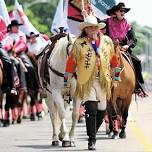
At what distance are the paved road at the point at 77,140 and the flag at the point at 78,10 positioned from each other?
2.20 metres

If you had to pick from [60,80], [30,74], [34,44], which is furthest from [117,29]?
[30,74]

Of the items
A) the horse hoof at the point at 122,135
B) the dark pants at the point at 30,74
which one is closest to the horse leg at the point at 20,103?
the dark pants at the point at 30,74

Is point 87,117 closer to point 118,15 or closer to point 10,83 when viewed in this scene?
point 118,15

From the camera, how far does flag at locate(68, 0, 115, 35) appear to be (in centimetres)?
1877

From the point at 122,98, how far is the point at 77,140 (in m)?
1.45

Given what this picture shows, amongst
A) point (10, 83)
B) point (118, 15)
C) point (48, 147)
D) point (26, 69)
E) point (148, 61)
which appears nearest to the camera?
point (48, 147)

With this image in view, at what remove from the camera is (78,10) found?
1892 cm

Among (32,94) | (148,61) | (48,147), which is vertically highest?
(48,147)

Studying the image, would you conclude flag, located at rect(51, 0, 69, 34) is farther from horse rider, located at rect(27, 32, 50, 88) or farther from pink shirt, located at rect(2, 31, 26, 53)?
horse rider, located at rect(27, 32, 50, 88)

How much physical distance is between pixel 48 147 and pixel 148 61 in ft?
448

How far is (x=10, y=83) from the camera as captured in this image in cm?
2228

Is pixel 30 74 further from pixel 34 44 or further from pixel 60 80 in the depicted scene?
pixel 60 80

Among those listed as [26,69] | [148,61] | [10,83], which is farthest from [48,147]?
[148,61]

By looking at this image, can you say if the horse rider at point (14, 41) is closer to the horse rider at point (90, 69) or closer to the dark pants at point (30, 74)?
the dark pants at point (30, 74)
